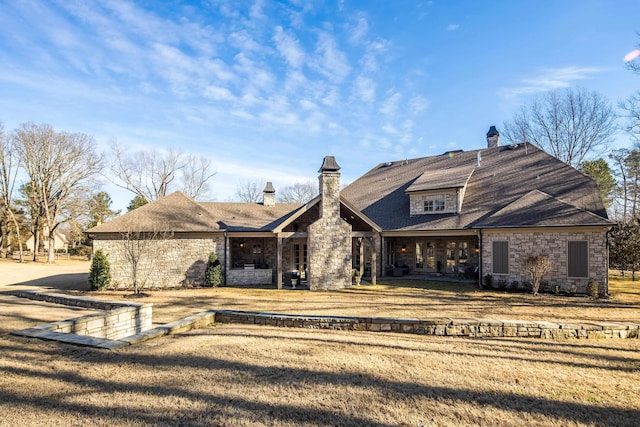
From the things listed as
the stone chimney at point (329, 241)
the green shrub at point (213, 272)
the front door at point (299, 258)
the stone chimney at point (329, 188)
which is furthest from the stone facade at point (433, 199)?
the green shrub at point (213, 272)

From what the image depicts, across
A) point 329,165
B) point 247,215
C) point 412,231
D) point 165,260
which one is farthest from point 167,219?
point 412,231

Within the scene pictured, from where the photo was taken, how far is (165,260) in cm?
1605

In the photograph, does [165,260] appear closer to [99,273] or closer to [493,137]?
[99,273]

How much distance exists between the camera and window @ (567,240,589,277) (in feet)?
43.7

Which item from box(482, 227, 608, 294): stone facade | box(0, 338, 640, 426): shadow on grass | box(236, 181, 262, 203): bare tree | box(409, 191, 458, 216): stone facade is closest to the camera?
box(0, 338, 640, 426): shadow on grass

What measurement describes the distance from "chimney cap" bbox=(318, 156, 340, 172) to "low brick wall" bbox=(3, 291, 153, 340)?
9.30 meters

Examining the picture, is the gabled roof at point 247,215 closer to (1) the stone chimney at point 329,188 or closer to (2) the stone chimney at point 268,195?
(2) the stone chimney at point 268,195

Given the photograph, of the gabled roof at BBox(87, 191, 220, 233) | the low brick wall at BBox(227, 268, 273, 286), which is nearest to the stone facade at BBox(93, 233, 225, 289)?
the gabled roof at BBox(87, 191, 220, 233)

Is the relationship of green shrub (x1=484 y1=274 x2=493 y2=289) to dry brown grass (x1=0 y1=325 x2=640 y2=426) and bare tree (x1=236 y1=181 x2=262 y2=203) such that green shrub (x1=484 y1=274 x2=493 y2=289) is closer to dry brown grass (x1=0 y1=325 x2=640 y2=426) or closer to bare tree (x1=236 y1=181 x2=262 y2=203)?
dry brown grass (x1=0 y1=325 x2=640 y2=426)

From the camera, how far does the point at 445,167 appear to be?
2250cm

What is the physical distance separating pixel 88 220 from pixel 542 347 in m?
46.3

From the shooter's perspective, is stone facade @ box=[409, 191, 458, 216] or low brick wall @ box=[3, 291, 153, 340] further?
stone facade @ box=[409, 191, 458, 216]

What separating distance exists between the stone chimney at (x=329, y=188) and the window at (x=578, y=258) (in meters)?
9.92

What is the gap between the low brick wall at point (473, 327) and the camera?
7.91 meters
